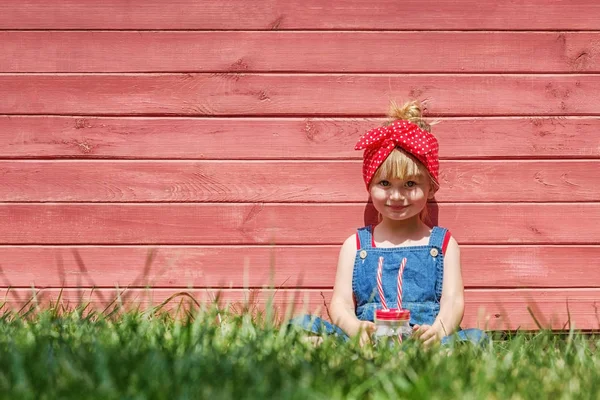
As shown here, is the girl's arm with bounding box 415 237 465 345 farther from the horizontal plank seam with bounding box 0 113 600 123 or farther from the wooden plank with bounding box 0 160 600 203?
the horizontal plank seam with bounding box 0 113 600 123

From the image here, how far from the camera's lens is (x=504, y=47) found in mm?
3648

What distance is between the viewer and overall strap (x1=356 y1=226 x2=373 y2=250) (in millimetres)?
3508

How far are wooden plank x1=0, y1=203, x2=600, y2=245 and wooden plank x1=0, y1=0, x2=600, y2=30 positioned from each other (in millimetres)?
824

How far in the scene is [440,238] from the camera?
3461 millimetres

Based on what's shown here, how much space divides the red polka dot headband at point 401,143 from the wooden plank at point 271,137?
266mm

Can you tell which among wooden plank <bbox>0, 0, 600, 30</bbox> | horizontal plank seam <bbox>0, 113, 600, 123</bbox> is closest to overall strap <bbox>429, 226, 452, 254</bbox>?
horizontal plank seam <bbox>0, 113, 600, 123</bbox>

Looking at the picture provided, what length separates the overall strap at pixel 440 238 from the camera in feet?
11.3

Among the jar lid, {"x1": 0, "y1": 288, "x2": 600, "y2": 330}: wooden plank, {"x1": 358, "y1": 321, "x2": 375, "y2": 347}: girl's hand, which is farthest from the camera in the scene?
{"x1": 0, "y1": 288, "x2": 600, "y2": 330}: wooden plank

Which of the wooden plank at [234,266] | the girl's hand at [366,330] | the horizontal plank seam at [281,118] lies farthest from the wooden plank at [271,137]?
the girl's hand at [366,330]

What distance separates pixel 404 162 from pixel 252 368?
1617mm

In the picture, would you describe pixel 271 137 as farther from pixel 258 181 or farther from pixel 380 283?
pixel 380 283

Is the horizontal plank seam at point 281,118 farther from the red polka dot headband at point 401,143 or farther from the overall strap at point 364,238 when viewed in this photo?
the overall strap at point 364,238

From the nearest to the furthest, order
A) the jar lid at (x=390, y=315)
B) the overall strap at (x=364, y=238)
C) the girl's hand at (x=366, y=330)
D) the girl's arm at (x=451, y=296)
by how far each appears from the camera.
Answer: the girl's hand at (x=366, y=330)
the jar lid at (x=390, y=315)
the girl's arm at (x=451, y=296)
the overall strap at (x=364, y=238)

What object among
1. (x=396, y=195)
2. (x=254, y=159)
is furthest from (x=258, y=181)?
(x=396, y=195)
